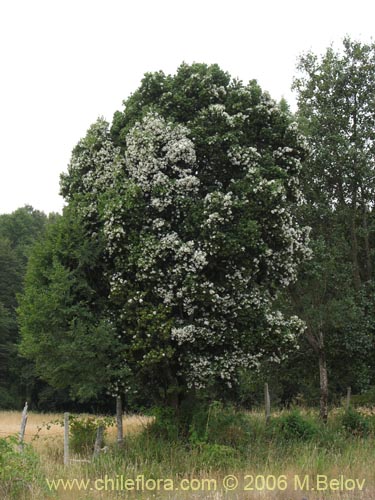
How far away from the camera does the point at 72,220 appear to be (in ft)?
46.4

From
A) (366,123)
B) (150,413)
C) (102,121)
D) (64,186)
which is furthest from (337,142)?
(150,413)

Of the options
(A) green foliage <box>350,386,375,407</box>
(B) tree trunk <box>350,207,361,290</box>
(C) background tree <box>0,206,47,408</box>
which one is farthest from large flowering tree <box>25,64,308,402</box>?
(C) background tree <box>0,206,47,408</box>

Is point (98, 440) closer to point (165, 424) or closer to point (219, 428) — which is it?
point (165, 424)

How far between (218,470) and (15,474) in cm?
418

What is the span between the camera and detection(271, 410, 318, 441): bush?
14.4 meters

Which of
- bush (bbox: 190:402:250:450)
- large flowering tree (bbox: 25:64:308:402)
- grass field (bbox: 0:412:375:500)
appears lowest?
grass field (bbox: 0:412:375:500)

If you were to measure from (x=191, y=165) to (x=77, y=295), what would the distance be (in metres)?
4.50

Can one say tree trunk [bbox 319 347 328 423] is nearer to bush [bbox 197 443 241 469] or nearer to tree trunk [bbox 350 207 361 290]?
tree trunk [bbox 350 207 361 290]

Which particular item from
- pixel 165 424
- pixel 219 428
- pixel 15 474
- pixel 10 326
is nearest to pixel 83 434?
pixel 165 424

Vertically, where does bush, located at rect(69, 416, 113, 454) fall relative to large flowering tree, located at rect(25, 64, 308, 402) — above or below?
below

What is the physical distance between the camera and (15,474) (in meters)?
8.82

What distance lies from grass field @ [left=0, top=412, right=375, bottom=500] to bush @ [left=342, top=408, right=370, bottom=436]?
2.20 ft

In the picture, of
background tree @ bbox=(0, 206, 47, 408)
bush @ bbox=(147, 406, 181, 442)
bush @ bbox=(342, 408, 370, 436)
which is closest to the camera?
bush @ bbox=(147, 406, 181, 442)

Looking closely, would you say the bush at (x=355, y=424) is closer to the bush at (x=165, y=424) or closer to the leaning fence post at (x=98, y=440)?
the bush at (x=165, y=424)
